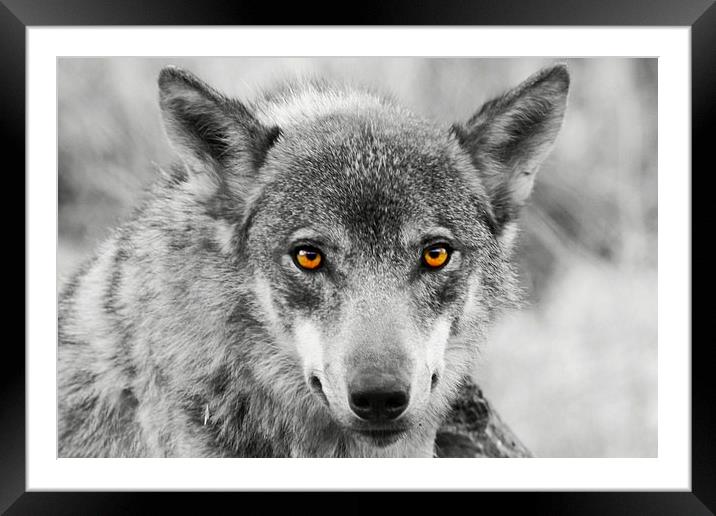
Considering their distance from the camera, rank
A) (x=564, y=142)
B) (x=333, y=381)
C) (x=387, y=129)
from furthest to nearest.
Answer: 1. (x=564, y=142)
2. (x=387, y=129)
3. (x=333, y=381)

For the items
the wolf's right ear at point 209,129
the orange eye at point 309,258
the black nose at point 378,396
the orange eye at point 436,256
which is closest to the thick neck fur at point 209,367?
the wolf's right ear at point 209,129

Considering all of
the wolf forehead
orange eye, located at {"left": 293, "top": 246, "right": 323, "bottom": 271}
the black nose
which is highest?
the wolf forehead

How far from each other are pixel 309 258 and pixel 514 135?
1.18 metres

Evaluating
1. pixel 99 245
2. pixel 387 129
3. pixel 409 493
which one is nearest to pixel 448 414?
pixel 409 493

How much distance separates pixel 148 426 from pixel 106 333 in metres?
0.53

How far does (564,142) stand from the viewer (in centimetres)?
388

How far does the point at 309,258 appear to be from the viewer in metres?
3.19

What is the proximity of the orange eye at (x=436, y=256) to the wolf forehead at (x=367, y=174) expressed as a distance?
10 centimetres

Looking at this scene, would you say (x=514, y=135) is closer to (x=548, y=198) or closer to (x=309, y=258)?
(x=548, y=198)

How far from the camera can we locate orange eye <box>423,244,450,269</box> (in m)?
3.22

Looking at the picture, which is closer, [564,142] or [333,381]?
[333,381]

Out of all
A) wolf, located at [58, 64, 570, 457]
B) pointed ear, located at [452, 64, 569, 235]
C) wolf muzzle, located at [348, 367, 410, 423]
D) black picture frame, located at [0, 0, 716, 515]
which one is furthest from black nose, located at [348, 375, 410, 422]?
pointed ear, located at [452, 64, 569, 235]

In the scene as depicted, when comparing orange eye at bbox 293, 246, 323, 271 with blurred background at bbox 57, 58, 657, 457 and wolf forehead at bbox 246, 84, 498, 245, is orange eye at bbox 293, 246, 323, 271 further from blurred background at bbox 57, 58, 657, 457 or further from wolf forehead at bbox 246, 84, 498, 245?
blurred background at bbox 57, 58, 657, 457
